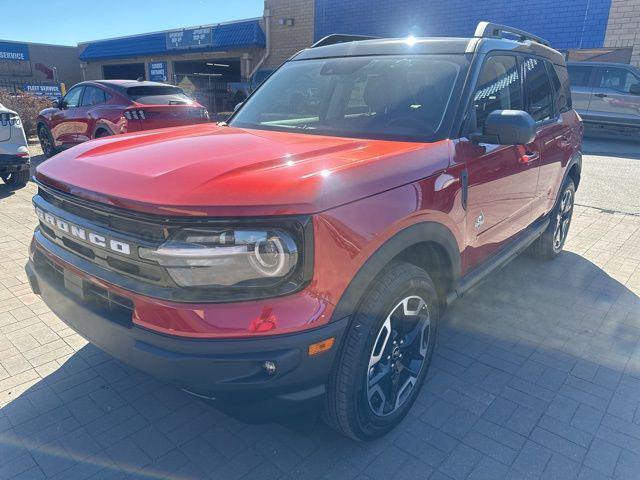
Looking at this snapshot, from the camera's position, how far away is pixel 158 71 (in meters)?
27.0

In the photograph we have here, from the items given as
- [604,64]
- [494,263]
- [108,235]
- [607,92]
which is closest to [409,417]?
[494,263]

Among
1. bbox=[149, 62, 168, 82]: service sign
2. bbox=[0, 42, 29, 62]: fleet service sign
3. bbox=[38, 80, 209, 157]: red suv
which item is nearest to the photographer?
bbox=[38, 80, 209, 157]: red suv

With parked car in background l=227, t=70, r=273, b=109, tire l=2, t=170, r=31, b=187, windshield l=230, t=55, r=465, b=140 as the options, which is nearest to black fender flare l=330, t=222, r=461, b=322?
windshield l=230, t=55, r=465, b=140

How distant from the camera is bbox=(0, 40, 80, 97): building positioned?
1380 inches

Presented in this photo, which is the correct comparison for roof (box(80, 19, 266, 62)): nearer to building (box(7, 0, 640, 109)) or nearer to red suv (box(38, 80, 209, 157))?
building (box(7, 0, 640, 109))

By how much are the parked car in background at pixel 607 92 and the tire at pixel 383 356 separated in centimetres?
1295

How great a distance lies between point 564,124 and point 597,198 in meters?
3.97

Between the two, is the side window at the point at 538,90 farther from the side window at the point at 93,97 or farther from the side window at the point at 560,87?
the side window at the point at 93,97

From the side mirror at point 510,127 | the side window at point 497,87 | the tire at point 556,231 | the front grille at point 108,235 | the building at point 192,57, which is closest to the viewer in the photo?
the front grille at point 108,235

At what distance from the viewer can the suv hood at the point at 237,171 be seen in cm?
176

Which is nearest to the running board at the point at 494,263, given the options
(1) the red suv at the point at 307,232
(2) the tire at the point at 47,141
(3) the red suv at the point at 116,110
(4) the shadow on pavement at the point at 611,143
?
(1) the red suv at the point at 307,232

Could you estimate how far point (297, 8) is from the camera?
19.9 meters

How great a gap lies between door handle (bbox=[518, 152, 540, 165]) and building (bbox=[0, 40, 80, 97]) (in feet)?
128

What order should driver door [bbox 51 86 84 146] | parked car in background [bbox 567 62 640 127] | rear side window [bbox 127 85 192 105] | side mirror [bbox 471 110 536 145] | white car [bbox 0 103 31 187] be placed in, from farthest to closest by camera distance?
parked car in background [bbox 567 62 640 127], driver door [bbox 51 86 84 146], rear side window [bbox 127 85 192 105], white car [bbox 0 103 31 187], side mirror [bbox 471 110 536 145]
